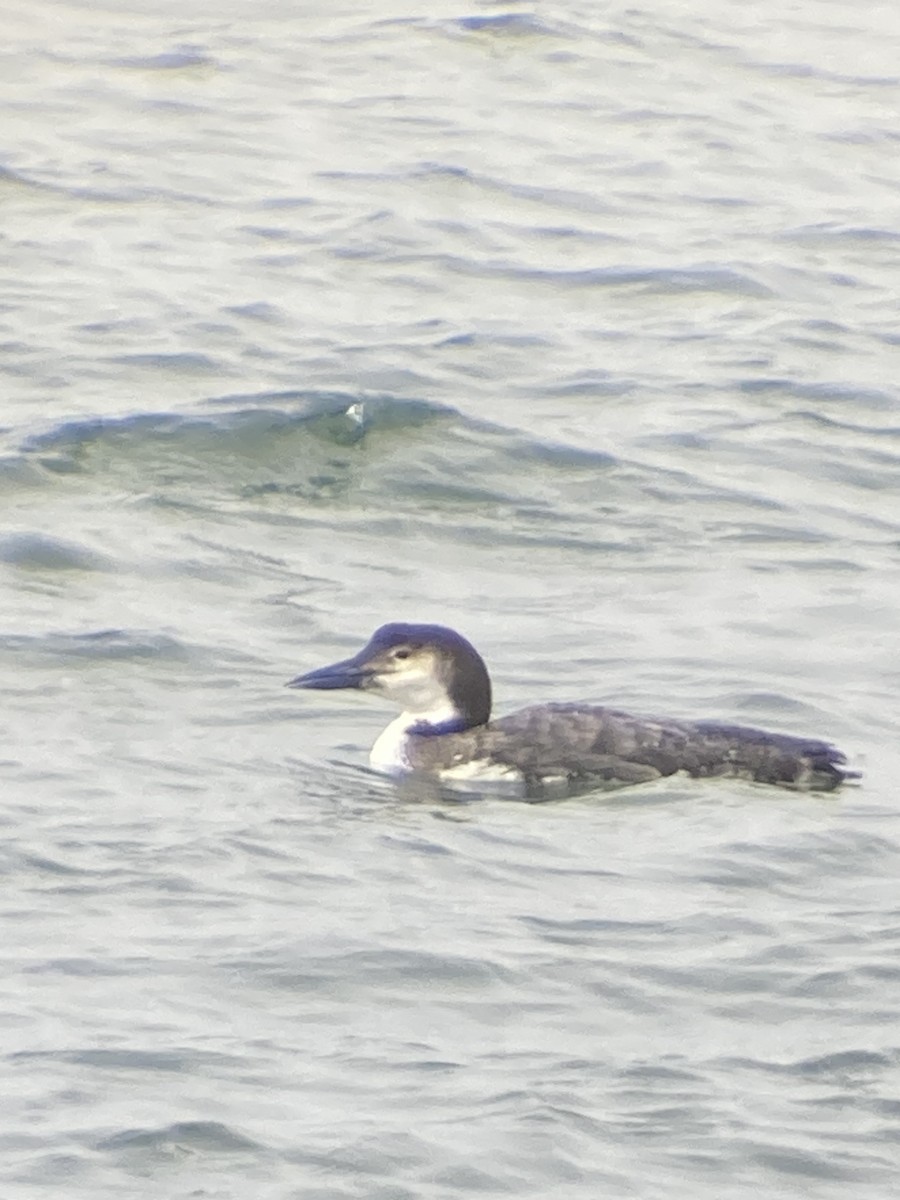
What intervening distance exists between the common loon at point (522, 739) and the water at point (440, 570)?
128 mm

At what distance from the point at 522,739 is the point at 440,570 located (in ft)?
7.54

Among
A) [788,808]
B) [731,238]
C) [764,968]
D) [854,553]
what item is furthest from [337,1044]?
[731,238]

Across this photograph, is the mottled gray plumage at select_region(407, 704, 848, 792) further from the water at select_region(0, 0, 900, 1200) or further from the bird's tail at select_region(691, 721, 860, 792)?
the water at select_region(0, 0, 900, 1200)

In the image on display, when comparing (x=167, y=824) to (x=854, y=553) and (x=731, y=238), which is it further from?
(x=731, y=238)

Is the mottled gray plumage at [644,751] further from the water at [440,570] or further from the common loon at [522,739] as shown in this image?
the water at [440,570]

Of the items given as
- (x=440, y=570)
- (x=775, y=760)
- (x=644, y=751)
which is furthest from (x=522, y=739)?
(x=440, y=570)

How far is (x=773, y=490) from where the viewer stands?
14.5 metres

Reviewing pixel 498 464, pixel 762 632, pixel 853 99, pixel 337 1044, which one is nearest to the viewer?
pixel 337 1044

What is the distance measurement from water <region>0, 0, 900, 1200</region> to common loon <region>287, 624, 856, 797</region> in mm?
128

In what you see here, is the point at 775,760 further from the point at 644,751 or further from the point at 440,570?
the point at 440,570

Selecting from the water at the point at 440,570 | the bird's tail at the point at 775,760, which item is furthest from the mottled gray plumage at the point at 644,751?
the water at the point at 440,570

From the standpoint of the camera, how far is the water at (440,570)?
26.0 ft

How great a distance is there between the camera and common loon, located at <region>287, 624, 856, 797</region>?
35.2ft

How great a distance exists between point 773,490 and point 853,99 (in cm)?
735
